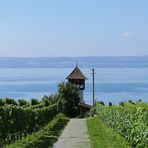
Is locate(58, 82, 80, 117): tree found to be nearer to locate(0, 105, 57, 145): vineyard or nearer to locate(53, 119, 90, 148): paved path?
locate(53, 119, 90, 148): paved path

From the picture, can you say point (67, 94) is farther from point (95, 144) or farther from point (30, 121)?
point (95, 144)

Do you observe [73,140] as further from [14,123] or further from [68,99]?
[68,99]

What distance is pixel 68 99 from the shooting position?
274 feet

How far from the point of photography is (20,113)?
92.4 feet

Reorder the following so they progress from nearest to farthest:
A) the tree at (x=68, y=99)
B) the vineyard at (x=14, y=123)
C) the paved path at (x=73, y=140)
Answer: the vineyard at (x=14, y=123) < the paved path at (x=73, y=140) < the tree at (x=68, y=99)

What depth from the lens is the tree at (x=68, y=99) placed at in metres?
83.3

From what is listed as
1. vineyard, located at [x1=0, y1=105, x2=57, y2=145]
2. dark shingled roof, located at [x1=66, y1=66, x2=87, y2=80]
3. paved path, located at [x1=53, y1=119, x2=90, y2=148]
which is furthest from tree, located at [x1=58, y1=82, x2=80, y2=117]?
vineyard, located at [x1=0, y1=105, x2=57, y2=145]

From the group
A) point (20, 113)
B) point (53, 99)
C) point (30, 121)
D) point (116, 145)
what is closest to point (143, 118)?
point (116, 145)

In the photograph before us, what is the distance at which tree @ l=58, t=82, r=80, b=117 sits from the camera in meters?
83.3

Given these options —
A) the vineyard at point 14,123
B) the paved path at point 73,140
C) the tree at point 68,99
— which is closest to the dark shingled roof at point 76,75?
the tree at point 68,99

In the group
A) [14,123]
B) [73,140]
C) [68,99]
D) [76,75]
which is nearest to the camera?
[14,123]

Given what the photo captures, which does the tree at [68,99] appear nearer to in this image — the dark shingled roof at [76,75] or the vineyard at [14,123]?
the dark shingled roof at [76,75]

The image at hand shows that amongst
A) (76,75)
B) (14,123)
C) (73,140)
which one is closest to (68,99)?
(76,75)

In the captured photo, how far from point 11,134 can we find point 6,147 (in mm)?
2289
